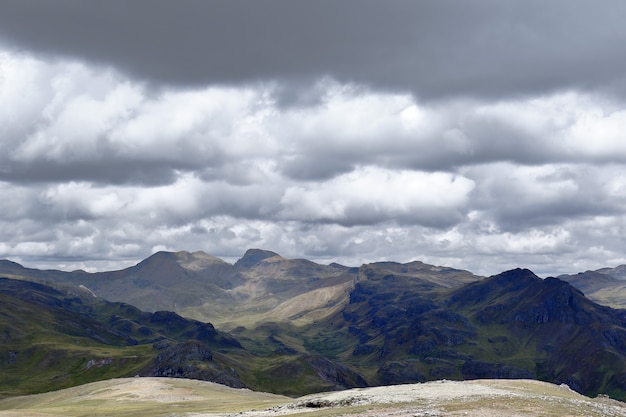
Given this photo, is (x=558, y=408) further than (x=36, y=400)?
No

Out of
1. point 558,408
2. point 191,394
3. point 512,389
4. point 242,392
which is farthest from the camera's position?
point 242,392

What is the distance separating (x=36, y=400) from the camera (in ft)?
614

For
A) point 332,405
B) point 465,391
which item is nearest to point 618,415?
point 465,391

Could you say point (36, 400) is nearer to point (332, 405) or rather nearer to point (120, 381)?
point (120, 381)

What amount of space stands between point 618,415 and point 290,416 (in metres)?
39.3

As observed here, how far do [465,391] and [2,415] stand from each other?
7211cm

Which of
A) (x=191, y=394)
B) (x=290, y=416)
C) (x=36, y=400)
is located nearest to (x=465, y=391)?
(x=290, y=416)

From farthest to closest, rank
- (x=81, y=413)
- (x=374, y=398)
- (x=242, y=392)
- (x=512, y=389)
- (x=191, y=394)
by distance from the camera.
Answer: (x=242, y=392) → (x=191, y=394) → (x=81, y=413) → (x=512, y=389) → (x=374, y=398)

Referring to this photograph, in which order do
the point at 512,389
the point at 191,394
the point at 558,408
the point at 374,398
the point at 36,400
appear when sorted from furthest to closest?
the point at 36,400
the point at 191,394
the point at 512,389
the point at 374,398
the point at 558,408

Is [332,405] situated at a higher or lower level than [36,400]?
higher

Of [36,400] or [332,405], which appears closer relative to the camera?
[332,405]

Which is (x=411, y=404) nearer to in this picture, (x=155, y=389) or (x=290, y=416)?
(x=290, y=416)

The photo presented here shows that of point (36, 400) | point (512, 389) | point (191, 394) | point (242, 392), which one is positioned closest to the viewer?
point (512, 389)

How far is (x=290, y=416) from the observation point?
3088 inches
